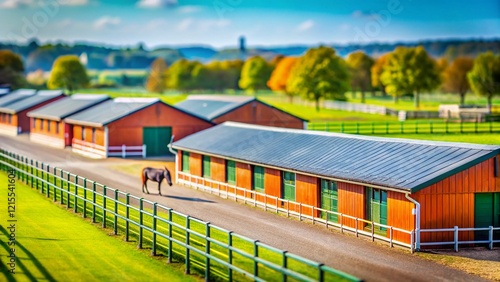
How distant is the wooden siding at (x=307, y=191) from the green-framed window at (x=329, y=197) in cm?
30

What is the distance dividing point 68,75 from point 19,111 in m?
88.0

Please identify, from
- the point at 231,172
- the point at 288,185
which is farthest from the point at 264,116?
the point at 288,185

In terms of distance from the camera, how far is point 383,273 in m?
23.7

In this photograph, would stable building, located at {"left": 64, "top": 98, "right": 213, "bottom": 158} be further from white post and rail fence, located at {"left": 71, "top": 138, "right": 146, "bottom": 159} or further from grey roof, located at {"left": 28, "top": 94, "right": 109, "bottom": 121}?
grey roof, located at {"left": 28, "top": 94, "right": 109, "bottom": 121}

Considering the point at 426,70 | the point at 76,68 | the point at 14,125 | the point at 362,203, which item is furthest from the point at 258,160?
the point at 76,68

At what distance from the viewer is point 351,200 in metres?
31.5

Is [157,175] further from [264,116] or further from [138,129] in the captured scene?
[264,116]

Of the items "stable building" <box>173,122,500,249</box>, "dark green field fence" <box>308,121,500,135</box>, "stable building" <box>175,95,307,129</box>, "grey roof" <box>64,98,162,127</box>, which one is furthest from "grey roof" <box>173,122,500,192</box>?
"dark green field fence" <box>308,121,500,135</box>

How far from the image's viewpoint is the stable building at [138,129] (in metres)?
64.4

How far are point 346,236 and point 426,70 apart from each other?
109403 millimetres

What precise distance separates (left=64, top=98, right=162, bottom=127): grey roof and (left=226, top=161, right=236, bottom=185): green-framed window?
2355 cm

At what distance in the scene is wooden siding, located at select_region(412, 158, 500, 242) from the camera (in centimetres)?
2834

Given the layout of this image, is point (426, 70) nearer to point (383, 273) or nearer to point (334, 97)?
point (334, 97)

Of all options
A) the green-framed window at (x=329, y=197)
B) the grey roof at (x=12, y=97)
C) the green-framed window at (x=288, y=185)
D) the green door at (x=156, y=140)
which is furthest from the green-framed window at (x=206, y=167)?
the grey roof at (x=12, y=97)
